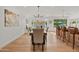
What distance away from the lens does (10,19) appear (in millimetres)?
6242

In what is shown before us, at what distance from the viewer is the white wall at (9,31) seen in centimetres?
571

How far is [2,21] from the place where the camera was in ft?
19.2

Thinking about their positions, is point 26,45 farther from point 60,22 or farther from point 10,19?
point 60,22

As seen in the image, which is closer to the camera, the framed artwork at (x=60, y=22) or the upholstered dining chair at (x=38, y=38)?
the framed artwork at (x=60, y=22)

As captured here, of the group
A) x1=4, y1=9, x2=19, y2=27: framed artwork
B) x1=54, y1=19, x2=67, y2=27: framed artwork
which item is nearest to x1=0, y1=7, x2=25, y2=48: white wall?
x1=4, y1=9, x2=19, y2=27: framed artwork

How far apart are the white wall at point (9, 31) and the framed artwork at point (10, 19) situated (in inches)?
6.2

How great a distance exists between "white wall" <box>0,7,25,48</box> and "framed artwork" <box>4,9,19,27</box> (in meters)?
0.16

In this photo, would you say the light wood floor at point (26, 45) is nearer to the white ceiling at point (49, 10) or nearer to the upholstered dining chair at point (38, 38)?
the upholstered dining chair at point (38, 38)

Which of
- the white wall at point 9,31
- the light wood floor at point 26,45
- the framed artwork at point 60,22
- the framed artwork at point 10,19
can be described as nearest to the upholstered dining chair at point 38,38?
the light wood floor at point 26,45

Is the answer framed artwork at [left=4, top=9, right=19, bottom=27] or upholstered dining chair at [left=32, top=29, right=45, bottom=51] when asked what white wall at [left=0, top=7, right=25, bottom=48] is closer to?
framed artwork at [left=4, top=9, right=19, bottom=27]
